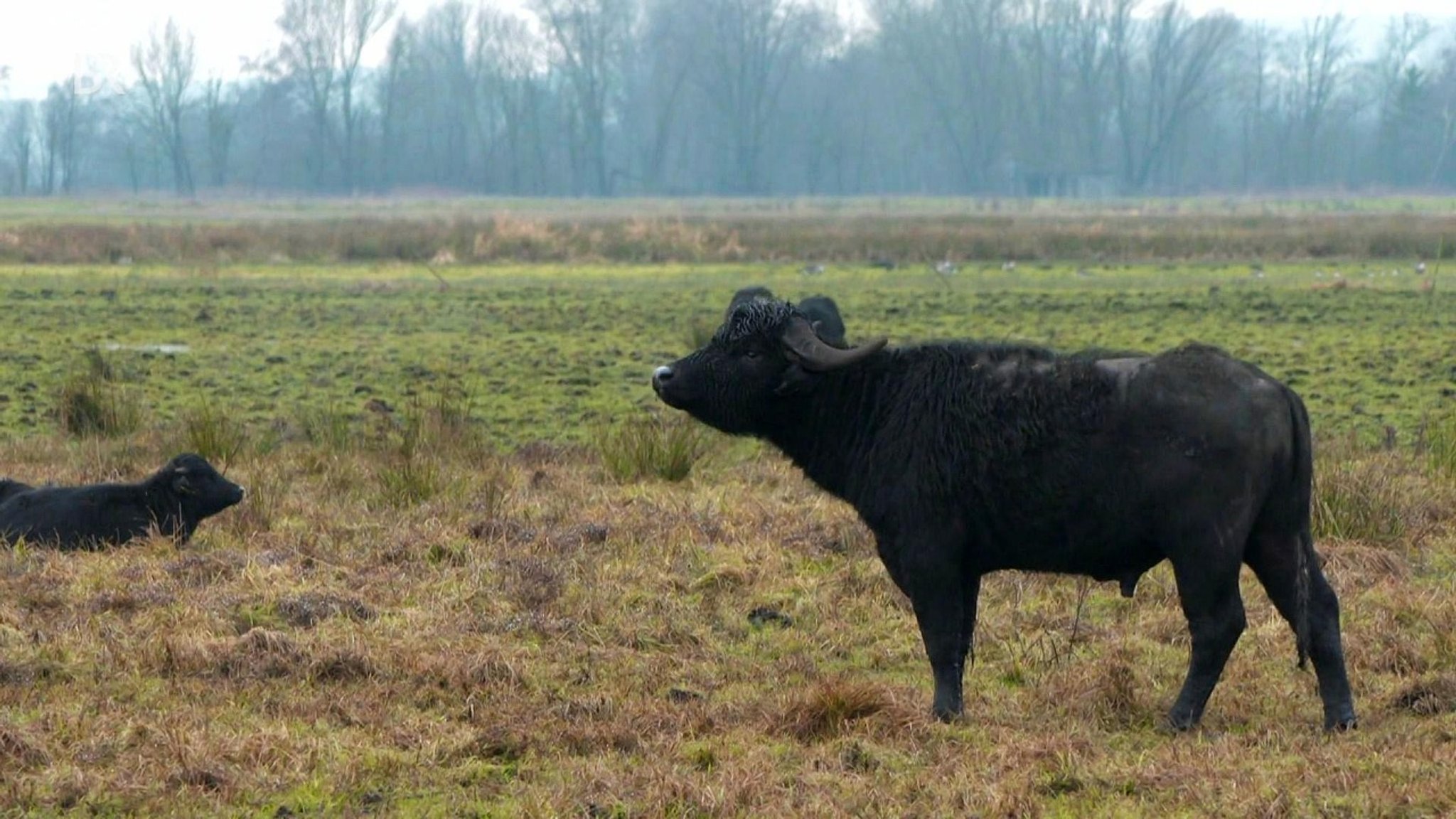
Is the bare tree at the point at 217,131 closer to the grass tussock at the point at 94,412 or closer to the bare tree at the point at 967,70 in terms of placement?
the bare tree at the point at 967,70

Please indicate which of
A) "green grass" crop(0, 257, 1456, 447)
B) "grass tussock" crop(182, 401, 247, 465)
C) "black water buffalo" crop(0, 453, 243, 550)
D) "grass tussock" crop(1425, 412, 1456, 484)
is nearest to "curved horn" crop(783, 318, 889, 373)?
"green grass" crop(0, 257, 1456, 447)

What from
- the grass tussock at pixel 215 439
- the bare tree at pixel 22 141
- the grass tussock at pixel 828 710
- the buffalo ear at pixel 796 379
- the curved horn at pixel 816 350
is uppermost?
the bare tree at pixel 22 141

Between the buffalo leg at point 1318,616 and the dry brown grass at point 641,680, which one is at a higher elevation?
the buffalo leg at point 1318,616

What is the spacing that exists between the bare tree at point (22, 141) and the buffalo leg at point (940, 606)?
11139cm

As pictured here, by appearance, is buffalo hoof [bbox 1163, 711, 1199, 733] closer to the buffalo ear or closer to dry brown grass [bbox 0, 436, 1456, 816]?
dry brown grass [bbox 0, 436, 1456, 816]

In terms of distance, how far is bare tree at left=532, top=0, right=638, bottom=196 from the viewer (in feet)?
381

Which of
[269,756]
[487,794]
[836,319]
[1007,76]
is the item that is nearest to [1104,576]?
[487,794]

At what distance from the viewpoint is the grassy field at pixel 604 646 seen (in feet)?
20.8

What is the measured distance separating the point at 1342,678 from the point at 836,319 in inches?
482

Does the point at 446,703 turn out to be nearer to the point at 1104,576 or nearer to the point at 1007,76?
the point at 1104,576

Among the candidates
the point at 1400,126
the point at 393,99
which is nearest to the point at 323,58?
the point at 393,99

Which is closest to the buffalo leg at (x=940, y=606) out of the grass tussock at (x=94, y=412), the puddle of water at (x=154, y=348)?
the grass tussock at (x=94, y=412)

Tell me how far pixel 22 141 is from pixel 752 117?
4625 centimetres

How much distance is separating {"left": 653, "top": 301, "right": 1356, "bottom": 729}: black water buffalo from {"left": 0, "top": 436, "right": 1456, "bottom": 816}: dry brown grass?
1.58 ft
